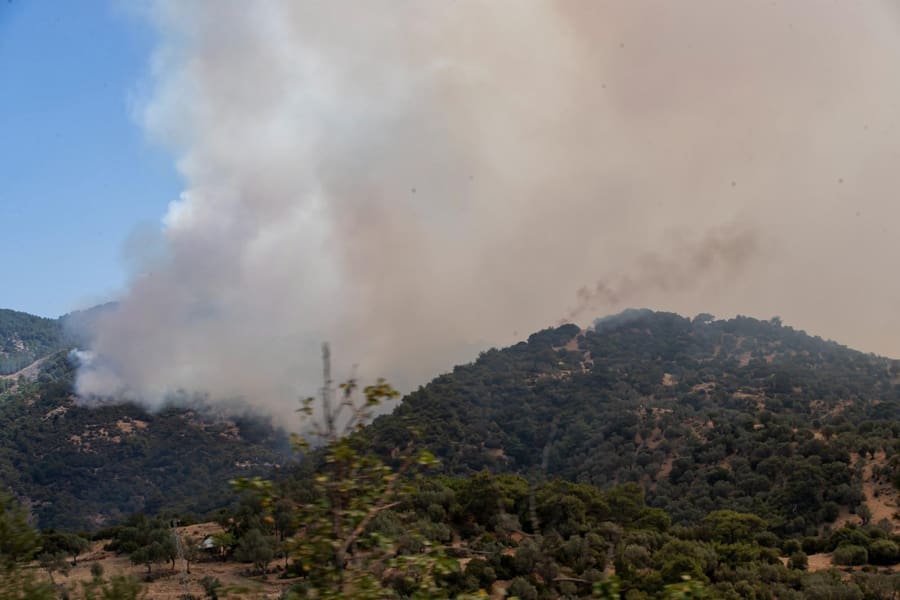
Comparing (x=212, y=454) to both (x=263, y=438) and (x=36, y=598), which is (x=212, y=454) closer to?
(x=263, y=438)

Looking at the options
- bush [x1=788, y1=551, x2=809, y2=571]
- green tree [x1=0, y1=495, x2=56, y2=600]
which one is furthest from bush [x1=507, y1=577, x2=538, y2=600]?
green tree [x1=0, y1=495, x2=56, y2=600]

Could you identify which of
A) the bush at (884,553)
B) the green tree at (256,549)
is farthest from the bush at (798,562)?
the green tree at (256,549)

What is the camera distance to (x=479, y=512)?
34.2 meters

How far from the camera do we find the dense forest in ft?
18.1

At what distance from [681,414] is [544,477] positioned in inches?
2337

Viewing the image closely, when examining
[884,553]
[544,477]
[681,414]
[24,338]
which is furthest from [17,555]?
[24,338]

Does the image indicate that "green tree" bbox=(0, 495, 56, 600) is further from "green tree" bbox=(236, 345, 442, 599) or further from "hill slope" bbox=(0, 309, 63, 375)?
"hill slope" bbox=(0, 309, 63, 375)

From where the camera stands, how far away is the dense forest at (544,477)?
5.53 meters

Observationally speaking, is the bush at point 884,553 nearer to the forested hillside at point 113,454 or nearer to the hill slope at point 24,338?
the forested hillside at point 113,454

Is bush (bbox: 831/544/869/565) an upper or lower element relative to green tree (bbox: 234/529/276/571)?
lower

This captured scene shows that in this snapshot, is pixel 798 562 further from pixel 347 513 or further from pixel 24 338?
pixel 24 338

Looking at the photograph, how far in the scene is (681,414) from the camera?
70375 mm

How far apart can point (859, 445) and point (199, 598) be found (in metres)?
46.2

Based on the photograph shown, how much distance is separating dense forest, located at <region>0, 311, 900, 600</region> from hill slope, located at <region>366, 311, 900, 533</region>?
1.02ft
